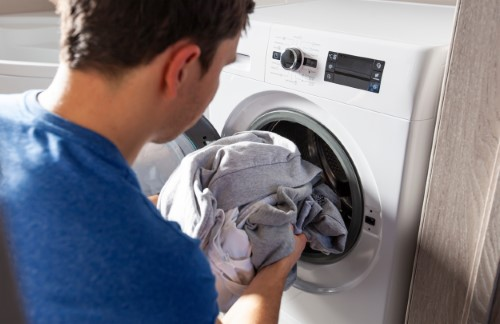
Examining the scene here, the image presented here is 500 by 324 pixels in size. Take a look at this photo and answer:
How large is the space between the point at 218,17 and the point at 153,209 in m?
→ 0.25

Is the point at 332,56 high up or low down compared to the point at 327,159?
up

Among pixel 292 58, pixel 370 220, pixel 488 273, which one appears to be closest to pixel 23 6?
pixel 292 58

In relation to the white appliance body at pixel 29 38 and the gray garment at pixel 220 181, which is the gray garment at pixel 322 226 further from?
the white appliance body at pixel 29 38

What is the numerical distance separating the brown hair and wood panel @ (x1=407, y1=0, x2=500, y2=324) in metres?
0.41

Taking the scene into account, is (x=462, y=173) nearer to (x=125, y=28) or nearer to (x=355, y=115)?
(x=355, y=115)

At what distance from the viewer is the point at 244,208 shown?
98 centimetres

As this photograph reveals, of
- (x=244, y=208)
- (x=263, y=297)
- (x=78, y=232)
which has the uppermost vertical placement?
(x=78, y=232)

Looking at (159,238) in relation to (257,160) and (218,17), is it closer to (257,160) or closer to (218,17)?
(218,17)

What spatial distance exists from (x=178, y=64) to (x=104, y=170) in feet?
0.52

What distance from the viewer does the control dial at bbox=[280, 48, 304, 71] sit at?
40.8 inches

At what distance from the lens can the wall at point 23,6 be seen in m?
2.24

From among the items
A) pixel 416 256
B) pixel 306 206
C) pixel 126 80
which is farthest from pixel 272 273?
pixel 126 80

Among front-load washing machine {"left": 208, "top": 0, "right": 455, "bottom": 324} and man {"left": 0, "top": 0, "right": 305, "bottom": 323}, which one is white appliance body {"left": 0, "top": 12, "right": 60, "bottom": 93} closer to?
front-load washing machine {"left": 208, "top": 0, "right": 455, "bottom": 324}

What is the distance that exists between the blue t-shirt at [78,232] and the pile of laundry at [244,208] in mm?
333
